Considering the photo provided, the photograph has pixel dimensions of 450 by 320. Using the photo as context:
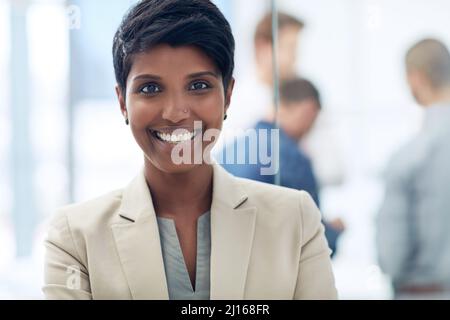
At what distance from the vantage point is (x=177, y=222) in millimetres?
889

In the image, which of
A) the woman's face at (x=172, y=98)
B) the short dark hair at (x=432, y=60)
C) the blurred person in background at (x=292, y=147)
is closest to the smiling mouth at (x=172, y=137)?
the woman's face at (x=172, y=98)

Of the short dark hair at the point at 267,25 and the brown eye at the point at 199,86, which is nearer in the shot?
the brown eye at the point at 199,86

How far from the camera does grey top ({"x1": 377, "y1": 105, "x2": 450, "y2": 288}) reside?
1576 millimetres

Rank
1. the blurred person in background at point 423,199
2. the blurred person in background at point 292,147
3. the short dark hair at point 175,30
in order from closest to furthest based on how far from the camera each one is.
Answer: the short dark hair at point 175,30
the blurred person in background at point 292,147
the blurred person in background at point 423,199

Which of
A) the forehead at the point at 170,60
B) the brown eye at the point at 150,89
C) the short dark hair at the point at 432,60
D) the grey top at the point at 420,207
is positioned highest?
the short dark hair at the point at 432,60

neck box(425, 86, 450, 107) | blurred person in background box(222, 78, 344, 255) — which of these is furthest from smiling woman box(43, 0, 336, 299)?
neck box(425, 86, 450, 107)

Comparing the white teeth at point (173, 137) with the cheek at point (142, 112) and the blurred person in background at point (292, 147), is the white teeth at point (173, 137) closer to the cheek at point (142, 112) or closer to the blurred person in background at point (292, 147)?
the cheek at point (142, 112)

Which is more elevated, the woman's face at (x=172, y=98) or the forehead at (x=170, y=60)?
the forehead at (x=170, y=60)

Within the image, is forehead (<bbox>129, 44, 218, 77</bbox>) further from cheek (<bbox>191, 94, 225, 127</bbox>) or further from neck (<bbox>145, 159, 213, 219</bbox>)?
neck (<bbox>145, 159, 213, 219</bbox>)

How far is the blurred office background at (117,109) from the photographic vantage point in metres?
1.40

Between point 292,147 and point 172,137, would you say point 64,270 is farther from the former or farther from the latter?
point 292,147

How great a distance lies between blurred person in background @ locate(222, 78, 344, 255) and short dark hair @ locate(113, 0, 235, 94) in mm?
387

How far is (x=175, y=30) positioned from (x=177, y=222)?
0.27 meters
